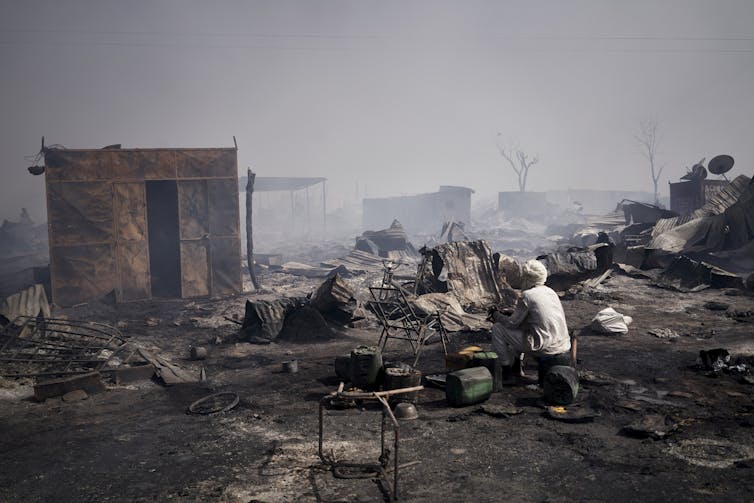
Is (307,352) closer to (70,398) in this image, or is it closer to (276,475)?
(70,398)

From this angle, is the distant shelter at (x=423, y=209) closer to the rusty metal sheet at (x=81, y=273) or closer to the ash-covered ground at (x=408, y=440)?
the rusty metal sheet at (x=81, y=273)

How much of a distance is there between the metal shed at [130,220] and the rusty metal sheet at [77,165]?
0.8 inches

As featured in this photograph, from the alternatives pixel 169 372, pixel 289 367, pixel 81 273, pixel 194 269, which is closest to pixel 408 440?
pixel 289 367

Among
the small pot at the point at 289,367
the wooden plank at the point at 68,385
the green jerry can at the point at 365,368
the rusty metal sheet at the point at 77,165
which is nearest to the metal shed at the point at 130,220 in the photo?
the rusty metal sheet at the point at 77,165

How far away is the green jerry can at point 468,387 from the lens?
5.53 metres

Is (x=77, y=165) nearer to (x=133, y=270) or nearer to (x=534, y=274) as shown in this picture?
(x=133, y=270)

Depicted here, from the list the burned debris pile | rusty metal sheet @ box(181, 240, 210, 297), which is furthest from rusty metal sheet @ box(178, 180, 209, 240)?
the burned debris pile

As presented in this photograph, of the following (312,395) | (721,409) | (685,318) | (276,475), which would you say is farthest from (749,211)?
(276,475)

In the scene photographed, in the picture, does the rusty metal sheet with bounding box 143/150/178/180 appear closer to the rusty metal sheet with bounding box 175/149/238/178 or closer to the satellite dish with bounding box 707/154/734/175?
the rusty metal sheet with bounding box 175/149/238/178

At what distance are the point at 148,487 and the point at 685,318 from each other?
394 inches

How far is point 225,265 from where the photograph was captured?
13664 millimetres

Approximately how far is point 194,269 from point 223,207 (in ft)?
6.15

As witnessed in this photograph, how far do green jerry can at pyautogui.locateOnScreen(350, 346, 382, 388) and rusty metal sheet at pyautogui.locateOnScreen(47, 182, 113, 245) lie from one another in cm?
952

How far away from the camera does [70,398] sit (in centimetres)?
629
